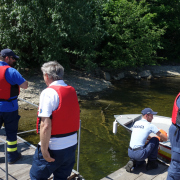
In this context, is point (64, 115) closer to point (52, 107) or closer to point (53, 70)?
point (52, 107)

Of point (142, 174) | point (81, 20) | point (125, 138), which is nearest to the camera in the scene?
point (142, 174)

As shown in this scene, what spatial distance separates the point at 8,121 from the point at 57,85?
1.91 m

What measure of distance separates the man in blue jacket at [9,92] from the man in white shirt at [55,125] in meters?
1.35

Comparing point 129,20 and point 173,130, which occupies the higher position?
point 129,20

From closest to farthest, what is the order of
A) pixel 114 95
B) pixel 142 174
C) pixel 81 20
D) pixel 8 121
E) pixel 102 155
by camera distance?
pixel 8 121 < pixel 142 174 < pixel 102 155 < pixel 81 20 < pixel 114 95

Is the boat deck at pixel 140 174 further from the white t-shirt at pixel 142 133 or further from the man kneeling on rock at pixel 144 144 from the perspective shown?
the white t-shirt at pixel 142 133

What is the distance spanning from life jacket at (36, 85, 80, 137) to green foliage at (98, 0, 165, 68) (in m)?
14.8

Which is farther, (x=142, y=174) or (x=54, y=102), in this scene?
(x=142, y=174)

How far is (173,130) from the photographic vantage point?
3.26 metres

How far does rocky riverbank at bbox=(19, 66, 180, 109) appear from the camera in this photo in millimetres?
12191

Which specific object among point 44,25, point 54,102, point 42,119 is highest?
point 44,25

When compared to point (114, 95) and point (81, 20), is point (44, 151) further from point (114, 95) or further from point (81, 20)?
point (114, 95)

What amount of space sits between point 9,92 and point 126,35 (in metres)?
14.6

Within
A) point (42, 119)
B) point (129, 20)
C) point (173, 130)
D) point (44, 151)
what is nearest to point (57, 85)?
point (42, 119)
